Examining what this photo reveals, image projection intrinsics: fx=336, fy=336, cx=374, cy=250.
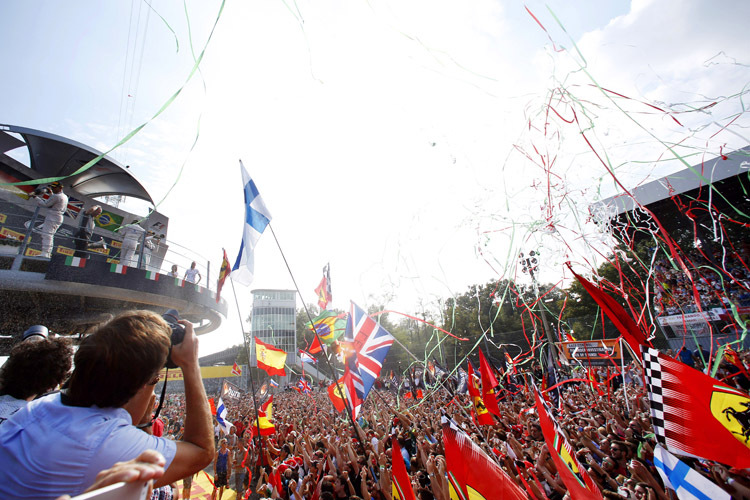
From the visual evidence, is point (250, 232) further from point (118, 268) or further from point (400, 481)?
point (400, 481)

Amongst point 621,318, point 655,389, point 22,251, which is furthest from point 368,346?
point 22,251

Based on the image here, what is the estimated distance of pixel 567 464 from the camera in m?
3.36

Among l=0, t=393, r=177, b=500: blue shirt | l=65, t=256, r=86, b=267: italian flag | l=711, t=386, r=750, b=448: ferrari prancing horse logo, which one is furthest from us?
l=65, t=256, r=86, b=267: italian flag

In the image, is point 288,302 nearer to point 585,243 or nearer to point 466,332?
point 466,332

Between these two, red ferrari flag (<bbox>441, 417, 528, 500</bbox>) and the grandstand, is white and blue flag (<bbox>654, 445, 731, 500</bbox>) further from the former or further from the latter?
the grandstand

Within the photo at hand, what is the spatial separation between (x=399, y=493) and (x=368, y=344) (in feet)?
10.3

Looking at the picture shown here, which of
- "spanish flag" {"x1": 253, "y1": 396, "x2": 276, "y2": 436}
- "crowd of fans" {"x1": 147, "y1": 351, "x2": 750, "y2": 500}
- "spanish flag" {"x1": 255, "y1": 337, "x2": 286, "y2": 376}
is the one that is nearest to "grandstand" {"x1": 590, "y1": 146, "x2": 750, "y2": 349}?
"crowd of fans" {"x1": 147, "y1": 351, "x2": 750, "y2": 500}

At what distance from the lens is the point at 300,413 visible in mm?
15367

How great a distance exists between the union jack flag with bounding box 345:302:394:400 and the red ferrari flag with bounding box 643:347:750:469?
4.22 m

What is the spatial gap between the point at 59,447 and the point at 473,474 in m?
3.40

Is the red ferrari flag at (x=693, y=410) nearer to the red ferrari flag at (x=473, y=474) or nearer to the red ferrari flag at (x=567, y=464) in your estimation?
the red ferrari flag at (x=567, y=464)

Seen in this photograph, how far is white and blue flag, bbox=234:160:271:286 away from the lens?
6.38m

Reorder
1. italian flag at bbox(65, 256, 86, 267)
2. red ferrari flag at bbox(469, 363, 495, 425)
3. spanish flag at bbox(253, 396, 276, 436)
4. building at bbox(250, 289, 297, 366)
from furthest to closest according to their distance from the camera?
building at bbox(250, 289, 297, 366)
spanish flag at bbox(253, 396, 276, 436)
red ferrari flag at bbox(469, 363, 495, 425)
italian flag at bbox(65, 256, 86, 267)

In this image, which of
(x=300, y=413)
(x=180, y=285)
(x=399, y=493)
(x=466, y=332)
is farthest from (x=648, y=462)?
(x=466, y=332)
